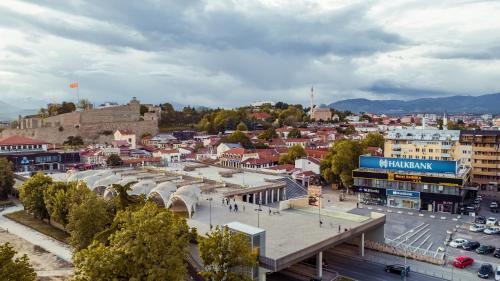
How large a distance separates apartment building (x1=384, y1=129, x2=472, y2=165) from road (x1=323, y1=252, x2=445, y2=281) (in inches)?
1272

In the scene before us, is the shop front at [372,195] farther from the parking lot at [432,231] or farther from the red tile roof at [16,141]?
the red tile roof at [16,141]

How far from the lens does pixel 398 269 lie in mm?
26938

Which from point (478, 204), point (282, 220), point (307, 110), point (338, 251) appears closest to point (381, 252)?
point (338, 251)

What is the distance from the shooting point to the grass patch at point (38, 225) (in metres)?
36.7

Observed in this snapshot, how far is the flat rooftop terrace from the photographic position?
2373cm

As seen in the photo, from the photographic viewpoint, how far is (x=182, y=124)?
407 feet

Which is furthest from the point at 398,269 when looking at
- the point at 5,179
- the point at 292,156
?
the point at 5,179

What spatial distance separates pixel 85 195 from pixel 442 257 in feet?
90.0

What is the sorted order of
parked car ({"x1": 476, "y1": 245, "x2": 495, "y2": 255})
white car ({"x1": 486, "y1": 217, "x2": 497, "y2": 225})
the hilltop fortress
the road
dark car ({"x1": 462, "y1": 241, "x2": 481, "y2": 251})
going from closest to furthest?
the road → parked car ({"x1": 476, "y1": 245, "x2": 495, "y2": 255}) → dark car ({"x1": 462, "y1": 241, "x2": 481, "y2": 251}) → white car ({"x1": 486, "y1": 217, "x2": 497, "y2": 225}) → the hilltop fortress

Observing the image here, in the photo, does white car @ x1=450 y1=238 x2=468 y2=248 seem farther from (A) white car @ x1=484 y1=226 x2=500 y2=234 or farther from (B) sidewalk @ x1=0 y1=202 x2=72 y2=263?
(B) sidewalk @ x1=0 y1=202 x2=72 y2=263

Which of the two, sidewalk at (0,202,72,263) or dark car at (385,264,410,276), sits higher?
dark car at (385,264,410,276)

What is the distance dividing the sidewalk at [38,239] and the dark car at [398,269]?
23.0 m

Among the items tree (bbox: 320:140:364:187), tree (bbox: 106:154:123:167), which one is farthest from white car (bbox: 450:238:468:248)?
tree (bbox: 106:154:123:167)

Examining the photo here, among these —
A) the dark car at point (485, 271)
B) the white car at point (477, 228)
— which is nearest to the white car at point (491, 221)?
the white car at point (477, 228)
